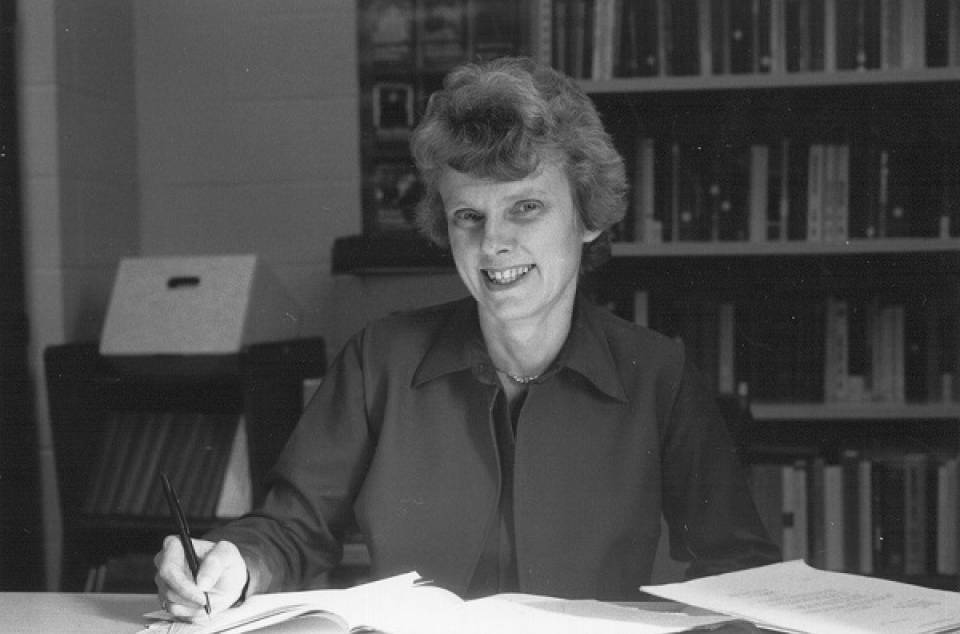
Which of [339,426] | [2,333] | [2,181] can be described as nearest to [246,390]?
[2,333]

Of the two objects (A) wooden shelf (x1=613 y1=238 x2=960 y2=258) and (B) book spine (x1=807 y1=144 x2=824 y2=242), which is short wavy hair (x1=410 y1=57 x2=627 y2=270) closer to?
(A) wooden shelf (x1=613 y1=238 x2=960 y2=258)

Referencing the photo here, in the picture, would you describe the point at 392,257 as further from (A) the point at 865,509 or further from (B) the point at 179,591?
(B) the point at 179,591

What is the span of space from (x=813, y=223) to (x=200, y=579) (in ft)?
5.38

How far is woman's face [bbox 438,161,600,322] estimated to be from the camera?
133 centimetres

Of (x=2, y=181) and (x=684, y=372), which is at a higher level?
(x=2, y=181)

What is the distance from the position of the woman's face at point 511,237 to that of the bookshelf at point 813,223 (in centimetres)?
92

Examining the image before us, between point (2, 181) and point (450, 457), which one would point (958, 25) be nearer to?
point (450, 457)

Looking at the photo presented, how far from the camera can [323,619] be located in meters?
0.90

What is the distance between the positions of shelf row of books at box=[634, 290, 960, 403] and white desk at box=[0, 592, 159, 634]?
1517mm

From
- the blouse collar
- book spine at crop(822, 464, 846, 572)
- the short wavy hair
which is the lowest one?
book spine at crop(822, 464, 846, 572)

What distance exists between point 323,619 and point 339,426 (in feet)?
1.60

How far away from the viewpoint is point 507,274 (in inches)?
52.7

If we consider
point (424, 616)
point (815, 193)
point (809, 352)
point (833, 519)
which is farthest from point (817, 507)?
point (424, 616)

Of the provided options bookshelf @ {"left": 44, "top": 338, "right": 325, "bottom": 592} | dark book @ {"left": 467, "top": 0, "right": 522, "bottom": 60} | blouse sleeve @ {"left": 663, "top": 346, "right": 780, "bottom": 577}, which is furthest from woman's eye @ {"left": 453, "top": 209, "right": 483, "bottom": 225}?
dark book @ {"left": 467, "top": 0, "right": 522, "bottom": 60}
